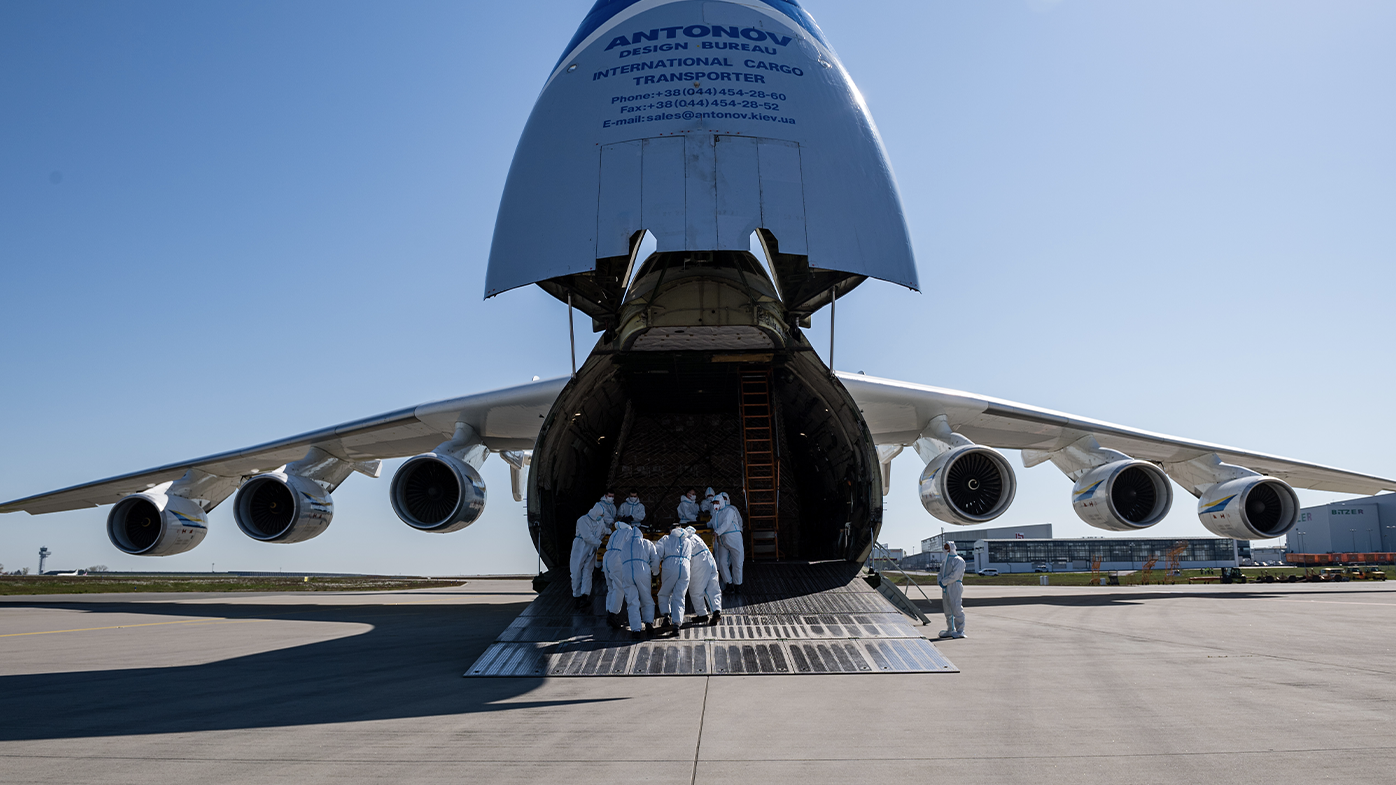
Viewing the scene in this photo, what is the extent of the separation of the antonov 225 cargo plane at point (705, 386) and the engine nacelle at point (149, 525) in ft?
0.12

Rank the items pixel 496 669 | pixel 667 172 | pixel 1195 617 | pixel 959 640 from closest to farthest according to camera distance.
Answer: pixel 496 669 < pixel 667 172 < pixel 959 640 < pixel 1195 617

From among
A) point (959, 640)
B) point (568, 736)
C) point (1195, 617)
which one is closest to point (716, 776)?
point (568, 736)

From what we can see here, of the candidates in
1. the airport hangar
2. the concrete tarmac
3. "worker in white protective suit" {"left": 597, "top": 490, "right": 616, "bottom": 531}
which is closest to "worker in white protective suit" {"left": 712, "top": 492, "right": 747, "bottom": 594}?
"worker in white protective suit" {"left": 597, "top": 490, "right": 616, "bottom": 531}

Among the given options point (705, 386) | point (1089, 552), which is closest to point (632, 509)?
point (705, 386)

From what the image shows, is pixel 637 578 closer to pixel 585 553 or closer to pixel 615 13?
pixel 585 553

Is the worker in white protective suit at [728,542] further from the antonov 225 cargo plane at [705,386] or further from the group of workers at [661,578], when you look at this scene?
the antonov 225 cargo plane at [705,386]

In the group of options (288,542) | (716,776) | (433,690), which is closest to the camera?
(716,776)

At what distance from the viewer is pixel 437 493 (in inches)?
459

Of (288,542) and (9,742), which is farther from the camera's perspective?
(288,542)

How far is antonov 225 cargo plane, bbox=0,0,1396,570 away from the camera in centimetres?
753

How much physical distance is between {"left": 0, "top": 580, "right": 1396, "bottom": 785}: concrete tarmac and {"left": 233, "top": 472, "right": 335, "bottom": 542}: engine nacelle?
142 inches

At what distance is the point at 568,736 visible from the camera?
423 centimetres

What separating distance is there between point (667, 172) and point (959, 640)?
574 centimetres

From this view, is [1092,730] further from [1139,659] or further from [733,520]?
[733,520]
